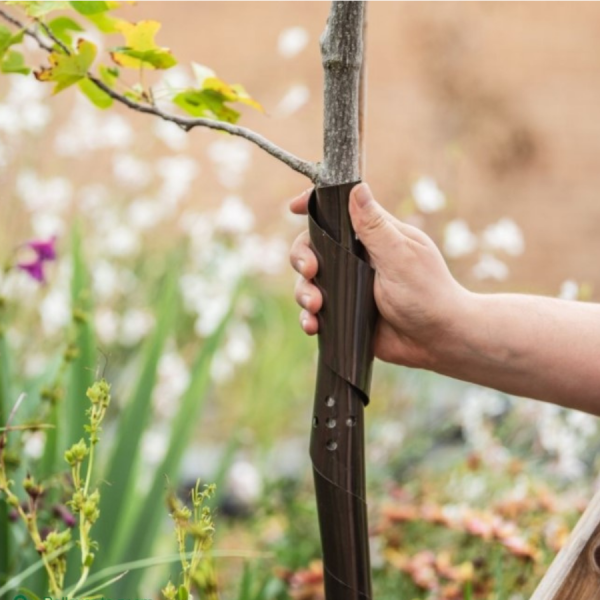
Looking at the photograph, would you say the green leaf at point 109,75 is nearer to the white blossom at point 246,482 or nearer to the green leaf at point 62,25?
the green leaf at point 62,25

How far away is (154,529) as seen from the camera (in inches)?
60.0

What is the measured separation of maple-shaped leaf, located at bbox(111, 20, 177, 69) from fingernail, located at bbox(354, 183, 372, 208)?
8.7 inches

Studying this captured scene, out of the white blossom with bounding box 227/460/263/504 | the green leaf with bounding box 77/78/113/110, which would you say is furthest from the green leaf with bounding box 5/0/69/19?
the white blossom with bounding box 227/460/263/504

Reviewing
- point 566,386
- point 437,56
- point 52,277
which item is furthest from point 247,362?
point 437,56

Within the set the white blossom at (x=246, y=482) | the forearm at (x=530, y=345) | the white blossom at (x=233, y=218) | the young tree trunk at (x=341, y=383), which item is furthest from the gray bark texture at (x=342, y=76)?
the white blossom at (x=233, y=218)

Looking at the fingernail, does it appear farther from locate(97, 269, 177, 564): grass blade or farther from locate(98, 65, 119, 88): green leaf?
locate(97, 269, 177, 564): grass blade

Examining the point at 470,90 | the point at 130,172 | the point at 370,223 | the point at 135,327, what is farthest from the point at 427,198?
the point at 470,90

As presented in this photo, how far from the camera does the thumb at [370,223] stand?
804mm

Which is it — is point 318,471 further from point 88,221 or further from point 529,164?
point 529,164

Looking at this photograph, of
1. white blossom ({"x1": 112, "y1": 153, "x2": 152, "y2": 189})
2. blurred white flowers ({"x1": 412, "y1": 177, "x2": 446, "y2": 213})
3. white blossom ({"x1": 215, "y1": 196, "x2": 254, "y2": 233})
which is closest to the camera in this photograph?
blurred white flowers ({"x1": 412, "y1": 177, "x2": 446, "y2": 213})

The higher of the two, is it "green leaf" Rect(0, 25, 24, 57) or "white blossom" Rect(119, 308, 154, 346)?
"green leaf" Rect(0, 25, 24, 57)

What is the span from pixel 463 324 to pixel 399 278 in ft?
0.31

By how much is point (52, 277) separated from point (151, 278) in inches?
13.8

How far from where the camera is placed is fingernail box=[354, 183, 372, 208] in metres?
0.80
